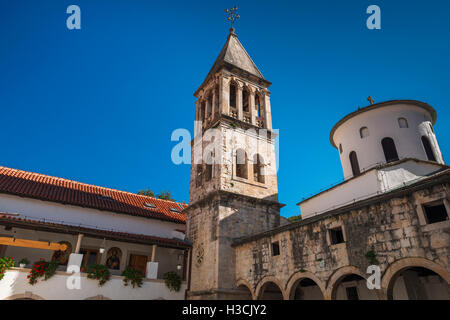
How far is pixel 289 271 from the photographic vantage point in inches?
475

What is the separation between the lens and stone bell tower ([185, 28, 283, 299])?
15672mm

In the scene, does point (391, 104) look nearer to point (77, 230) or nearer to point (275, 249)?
point (275, 249)

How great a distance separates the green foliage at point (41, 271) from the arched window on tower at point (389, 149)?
1685 centimetres

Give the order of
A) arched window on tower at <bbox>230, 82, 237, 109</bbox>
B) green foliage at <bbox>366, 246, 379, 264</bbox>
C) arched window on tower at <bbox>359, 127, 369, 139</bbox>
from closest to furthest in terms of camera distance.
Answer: green foliage at <bbox>366, 246, 379, 264</bbox>
arched window on tower at <bbox>359, 127, 369, 139</bbox>
arched window on tower at <bbox>230, 82, 237, 109</bbox>

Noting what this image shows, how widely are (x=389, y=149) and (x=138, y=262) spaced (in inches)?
602

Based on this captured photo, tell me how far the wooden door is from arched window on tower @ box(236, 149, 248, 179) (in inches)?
298

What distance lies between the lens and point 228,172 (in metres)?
17.6

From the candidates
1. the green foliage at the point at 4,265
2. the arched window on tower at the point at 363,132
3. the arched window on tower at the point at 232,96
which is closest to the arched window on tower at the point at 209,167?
the arched window on tower at the point at 232,96

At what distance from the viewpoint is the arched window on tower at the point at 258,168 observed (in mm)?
19005

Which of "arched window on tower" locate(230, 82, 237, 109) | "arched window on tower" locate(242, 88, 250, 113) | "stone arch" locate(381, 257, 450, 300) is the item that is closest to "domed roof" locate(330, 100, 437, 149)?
"arched window on tower" locate(242, 88, 250, 113)

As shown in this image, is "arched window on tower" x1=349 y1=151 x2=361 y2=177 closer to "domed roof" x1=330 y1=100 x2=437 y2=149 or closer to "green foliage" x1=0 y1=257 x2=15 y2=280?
"domed roof" x1=330 y1=100 x2=437 y2=149

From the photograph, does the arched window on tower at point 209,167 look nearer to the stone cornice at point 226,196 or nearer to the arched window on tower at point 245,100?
the stone cornice at point 226,196
